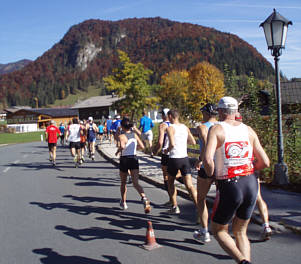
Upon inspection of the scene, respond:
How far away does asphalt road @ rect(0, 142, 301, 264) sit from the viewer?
4.77 metres

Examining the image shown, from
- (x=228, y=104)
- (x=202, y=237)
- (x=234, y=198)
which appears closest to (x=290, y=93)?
(x=202, y=237)

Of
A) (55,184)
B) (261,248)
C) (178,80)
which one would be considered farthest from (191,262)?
(178,80)

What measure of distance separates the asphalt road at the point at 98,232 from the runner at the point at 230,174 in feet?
3.38

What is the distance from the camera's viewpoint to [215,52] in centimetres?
16012

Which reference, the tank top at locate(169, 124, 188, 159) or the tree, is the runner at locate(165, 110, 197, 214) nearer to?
the tank top at locate(169, 124, 188, 159)

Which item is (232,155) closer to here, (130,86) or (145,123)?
(145,123)

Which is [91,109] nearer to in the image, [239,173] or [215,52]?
[215,52]

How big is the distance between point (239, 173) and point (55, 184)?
27.5 ft

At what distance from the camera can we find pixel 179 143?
21.1 ft

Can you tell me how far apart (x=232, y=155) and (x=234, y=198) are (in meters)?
0.42

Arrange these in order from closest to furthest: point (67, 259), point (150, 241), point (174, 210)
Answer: point (67, 259), point (150, 241), point (174, 210)

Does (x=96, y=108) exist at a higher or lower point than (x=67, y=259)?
higher

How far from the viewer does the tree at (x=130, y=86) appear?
75.8ft

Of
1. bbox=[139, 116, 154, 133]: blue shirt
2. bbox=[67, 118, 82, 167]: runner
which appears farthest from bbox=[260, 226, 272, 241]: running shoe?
bbox=[67, 118, 82, 167]: runner
